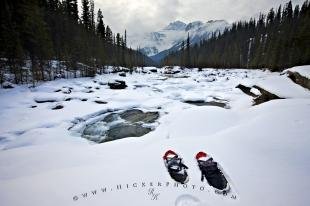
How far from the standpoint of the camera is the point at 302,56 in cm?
3316

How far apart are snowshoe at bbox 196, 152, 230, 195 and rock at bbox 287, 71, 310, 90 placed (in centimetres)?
989

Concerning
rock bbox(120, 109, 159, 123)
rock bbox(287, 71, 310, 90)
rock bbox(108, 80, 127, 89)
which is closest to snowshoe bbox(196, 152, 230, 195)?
rock bbox(120, 109, 159, 123)

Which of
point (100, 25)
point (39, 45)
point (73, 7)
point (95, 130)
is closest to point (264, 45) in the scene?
point (100, 25)

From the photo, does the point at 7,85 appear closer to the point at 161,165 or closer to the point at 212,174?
the point at 161,165

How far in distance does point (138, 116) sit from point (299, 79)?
10121 mm

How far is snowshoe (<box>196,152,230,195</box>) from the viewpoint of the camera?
3880 millimetres

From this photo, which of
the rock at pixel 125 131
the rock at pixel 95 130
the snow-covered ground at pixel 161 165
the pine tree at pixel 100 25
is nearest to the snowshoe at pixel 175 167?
the snow-covered ground at pixel 161 165

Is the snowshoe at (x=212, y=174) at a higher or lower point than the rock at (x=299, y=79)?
lower

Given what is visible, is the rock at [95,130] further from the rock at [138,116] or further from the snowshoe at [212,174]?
the snowshoe at [212,174]

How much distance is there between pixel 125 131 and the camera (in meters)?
9.88

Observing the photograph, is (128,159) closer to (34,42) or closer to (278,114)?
(278,114)

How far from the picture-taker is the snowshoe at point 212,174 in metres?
3.88

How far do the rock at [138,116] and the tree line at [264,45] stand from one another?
29892mm

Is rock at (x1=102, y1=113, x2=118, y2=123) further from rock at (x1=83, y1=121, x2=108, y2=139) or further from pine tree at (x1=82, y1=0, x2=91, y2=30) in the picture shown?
pine tree at (x1=82, y1=0, x2=91, y2=30)
